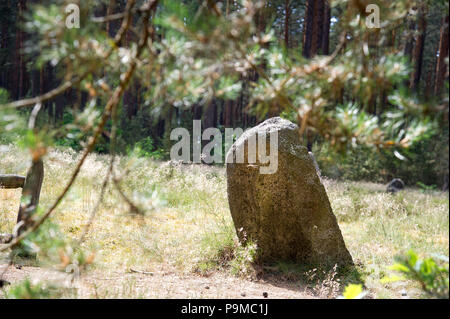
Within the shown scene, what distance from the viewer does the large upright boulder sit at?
5266 mm

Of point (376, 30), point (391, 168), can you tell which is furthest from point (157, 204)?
point (391, 168)

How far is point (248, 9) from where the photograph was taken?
1854mm

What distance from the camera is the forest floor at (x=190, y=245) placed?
3867 mm

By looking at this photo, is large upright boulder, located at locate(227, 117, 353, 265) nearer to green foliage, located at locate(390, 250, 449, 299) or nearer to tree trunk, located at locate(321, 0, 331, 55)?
green foliage, located at locate(390, 250, 449, 299)

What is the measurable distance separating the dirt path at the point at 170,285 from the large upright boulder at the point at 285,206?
0.62 meters

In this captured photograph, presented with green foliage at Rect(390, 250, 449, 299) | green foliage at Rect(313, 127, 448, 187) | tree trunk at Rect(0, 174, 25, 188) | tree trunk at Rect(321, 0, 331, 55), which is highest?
tree trunk at Rect(321, 0, 331, 55)

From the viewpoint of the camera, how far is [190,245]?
19.6ft

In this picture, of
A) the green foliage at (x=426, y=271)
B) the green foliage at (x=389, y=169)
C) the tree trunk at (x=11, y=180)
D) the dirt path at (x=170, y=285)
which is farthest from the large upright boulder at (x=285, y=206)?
the green foliage at (x=389, y=169)

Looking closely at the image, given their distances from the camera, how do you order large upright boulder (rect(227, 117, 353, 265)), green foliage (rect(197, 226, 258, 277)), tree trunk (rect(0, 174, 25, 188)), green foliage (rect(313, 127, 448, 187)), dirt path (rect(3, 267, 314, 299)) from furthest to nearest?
green foliage (rect(313, 127, 448, 187)), tree trunk (rect(0, 174, 25, 188)), large upright boulder (rect(227, 117, 353, 265)), green foliage (rect(197, 226, 258, 277)), dirt path (rect(3, 267, 314, 299))

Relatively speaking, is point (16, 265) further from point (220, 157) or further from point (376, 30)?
point (220, 157)

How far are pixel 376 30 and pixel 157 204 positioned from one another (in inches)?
55.5

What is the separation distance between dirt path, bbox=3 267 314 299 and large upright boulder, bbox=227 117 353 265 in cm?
62

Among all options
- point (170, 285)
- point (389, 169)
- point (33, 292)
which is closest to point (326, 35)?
point (389, 169)

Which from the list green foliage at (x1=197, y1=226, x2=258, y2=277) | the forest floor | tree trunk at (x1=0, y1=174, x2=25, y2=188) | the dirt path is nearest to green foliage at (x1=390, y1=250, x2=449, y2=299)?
the forest floor
